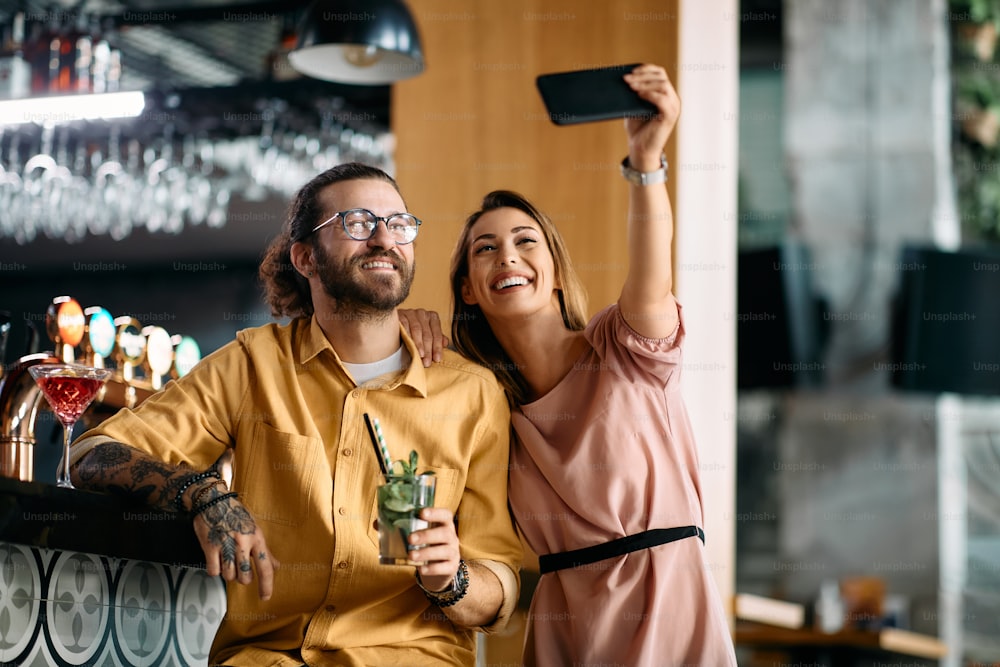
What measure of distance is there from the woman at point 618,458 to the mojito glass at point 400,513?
478mm

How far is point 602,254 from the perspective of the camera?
12.9 ft

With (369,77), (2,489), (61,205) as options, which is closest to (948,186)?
(369,77)

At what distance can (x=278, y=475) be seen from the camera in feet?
6.36

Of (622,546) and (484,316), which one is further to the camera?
(484,316)

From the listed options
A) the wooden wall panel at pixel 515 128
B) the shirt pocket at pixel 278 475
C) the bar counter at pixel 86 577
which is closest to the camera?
the bar counter at pixel 86 577

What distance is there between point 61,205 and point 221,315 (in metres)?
3.27

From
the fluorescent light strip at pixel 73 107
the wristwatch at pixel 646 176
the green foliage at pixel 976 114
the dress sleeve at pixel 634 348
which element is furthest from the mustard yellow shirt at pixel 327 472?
the green foliage at pixel 976 114

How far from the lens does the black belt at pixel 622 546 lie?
200 centimetres

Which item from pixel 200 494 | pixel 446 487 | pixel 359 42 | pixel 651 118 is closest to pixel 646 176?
pixel 651 118

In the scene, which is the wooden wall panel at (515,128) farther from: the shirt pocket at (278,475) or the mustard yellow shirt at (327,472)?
the shirt pocket at (278,475)

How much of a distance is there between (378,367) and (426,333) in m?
0.14

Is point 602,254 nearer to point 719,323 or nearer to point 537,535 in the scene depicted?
→ point 719,323

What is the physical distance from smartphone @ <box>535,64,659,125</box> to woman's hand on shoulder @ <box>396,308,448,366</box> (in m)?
0.50

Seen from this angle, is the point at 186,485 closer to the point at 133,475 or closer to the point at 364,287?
the point at 133,475
